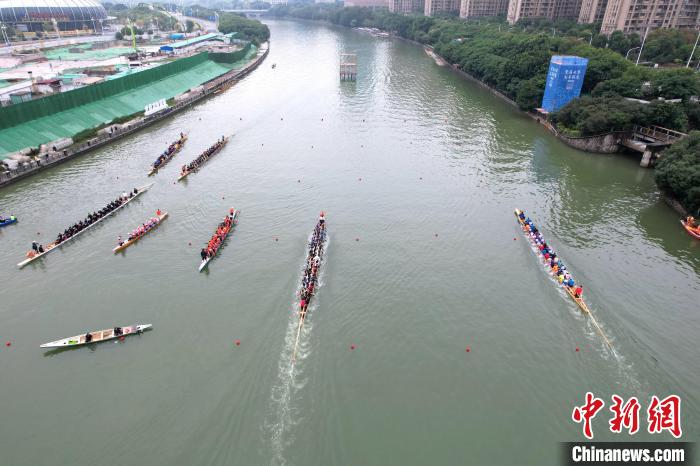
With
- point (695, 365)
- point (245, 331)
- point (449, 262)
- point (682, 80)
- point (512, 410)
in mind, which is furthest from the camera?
point (682, 80)

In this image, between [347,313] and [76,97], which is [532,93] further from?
[76,97]

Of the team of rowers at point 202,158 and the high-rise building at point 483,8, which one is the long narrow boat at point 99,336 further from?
the high-rise building at point 483,8

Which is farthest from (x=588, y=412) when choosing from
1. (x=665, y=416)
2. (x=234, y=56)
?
(x=234, y=56)

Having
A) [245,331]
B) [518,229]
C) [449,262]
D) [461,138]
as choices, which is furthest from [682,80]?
[245,331]

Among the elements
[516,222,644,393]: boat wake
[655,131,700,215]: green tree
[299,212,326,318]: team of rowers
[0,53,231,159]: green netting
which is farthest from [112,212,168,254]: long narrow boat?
[655,131,700,215]: green tree

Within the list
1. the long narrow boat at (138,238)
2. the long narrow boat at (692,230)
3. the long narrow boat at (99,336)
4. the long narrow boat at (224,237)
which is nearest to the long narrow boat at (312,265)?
the long narrow boat at (224,237)

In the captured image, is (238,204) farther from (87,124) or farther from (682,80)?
(682,80)
